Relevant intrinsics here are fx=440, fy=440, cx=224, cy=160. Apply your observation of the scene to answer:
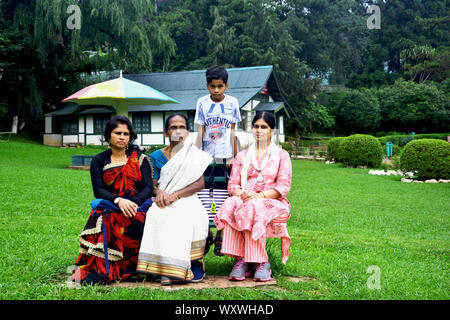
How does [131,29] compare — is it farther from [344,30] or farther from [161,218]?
[344,30]

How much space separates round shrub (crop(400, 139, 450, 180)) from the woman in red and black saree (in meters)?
12.9

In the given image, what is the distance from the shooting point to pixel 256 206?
384 cm

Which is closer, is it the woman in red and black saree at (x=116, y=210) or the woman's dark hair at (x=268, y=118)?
the woman in red and black saree at (x=116, y=210)

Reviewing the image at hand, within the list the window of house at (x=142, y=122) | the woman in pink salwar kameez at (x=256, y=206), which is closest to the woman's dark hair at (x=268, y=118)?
the woman in pink salwar kameez at (x=256, y=206)

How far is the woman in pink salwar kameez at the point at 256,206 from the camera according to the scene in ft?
12.5

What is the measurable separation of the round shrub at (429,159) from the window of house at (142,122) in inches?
621

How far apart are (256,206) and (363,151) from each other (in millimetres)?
16675

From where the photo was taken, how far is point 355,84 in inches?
1868

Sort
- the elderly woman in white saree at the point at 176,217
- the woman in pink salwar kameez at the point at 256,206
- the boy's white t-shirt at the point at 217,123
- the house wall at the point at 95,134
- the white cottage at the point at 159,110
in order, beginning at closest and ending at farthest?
1. the elderly woman in white saree at the point at 176,217
2. the woman in pink salwar kameez at the point at 256,206
3. the boy's white t-shirt at the point at 217,123
4. the white cottage at the point at 159,110
5. the house wall at the point at 95,134

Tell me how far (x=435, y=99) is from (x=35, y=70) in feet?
101

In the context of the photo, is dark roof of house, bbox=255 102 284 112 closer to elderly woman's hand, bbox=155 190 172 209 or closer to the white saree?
the white saree

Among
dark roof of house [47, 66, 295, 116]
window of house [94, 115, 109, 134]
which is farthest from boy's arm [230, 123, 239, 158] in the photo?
window of house [94, 115, 109, 134]

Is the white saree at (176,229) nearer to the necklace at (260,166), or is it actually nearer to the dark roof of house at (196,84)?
the necklace at (260,166)

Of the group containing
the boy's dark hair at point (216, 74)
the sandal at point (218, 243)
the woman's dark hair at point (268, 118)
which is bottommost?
the sandal at point (218, 243)
